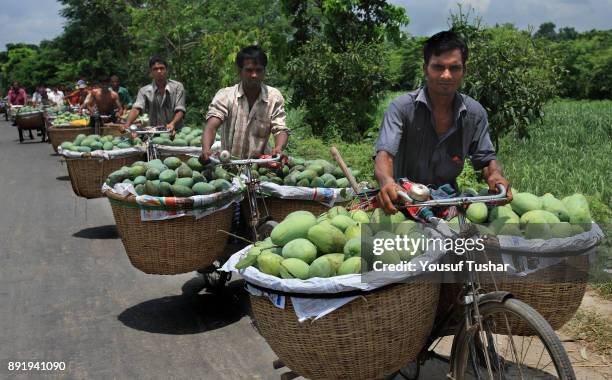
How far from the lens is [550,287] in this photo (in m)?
2.78

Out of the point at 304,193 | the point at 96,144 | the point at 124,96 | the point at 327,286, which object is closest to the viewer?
the point at 327,286

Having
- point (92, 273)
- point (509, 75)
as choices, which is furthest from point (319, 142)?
point (92, 273)

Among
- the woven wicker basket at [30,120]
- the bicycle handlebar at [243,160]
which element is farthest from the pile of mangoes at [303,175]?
the woven wicker basket at [30,120]

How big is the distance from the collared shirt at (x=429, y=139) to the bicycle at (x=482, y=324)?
19.7 inches

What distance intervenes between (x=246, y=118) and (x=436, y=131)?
240 centimetres

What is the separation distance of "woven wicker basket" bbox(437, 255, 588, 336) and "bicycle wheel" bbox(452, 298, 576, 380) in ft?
0.22

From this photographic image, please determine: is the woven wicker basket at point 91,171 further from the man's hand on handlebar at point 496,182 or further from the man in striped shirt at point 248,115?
the man's hand on handlebar at point 496,182

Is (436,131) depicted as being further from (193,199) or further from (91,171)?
(91,171)

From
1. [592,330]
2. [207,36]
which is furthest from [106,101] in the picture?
[592,330]

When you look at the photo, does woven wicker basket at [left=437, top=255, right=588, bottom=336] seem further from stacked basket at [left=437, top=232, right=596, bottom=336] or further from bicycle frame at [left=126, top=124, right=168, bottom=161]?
bicycle frame at [left=126, top=124, right=168, bottom=161]

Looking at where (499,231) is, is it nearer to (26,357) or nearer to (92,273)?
(26,357)

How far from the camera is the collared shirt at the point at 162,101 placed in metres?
7.78

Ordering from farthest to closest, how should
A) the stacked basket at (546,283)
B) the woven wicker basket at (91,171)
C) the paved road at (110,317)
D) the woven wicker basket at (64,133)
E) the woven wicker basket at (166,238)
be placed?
the woven wicker basket at (64,133) < the woven wicker basket at (91,171) < the woven wicker basket at (166,238) < the paved road at (110,317) < the stacked basket at (546,283)

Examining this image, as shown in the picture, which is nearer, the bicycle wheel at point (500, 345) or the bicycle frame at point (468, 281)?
the bicycle wheel at point (500, 345)
